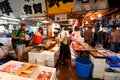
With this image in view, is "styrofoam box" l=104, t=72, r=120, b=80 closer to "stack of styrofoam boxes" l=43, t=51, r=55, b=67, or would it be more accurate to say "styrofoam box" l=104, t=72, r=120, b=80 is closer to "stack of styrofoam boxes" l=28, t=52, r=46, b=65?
"stack of styrofoam boxes" l=43, t=51, r=55, b=67

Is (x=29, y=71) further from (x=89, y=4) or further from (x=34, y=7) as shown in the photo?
(x=34, y=7)

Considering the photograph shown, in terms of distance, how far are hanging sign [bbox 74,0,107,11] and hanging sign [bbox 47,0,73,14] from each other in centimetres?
23

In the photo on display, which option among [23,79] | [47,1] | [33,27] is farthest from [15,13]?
[33,27]

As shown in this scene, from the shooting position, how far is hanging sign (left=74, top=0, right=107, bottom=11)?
3686 millimetres

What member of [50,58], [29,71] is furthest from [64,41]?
[29,71]

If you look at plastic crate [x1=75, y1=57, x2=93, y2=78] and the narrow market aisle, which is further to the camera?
the narrow market aisle

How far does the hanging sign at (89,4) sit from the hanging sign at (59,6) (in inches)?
9.0

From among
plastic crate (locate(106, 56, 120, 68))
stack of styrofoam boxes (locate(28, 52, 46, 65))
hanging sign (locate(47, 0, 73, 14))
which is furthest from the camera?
stack of styrofoam boxes (locate(28, 52, 46, 65))

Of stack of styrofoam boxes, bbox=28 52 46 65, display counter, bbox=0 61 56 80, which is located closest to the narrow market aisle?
stack of styrofoam boxes, bbox=28 52 46 65

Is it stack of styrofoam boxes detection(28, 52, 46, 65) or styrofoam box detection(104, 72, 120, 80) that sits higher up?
stack of styrofoam boxes detection(28, 52, 46, 65)

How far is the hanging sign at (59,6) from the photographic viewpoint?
3.98 metres

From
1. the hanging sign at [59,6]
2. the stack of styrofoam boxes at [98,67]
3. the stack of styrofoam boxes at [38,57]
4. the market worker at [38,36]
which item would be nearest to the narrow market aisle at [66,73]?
the stack of styrofoam boxes at [98,67]

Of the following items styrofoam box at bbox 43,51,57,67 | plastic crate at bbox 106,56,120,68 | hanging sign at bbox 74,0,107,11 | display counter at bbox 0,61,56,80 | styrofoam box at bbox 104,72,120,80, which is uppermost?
hanging sign at bbox 74,0,107,11

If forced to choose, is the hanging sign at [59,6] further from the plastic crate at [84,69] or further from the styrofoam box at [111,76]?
the styrofoam box at [111,76]
